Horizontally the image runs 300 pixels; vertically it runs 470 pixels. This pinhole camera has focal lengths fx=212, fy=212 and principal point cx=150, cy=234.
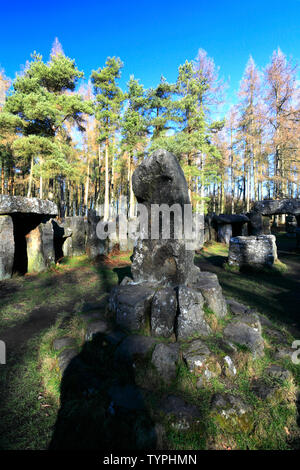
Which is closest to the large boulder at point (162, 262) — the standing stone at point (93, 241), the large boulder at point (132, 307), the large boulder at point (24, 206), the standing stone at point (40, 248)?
the large boulder at point (132, 307)

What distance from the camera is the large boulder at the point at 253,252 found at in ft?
23.9

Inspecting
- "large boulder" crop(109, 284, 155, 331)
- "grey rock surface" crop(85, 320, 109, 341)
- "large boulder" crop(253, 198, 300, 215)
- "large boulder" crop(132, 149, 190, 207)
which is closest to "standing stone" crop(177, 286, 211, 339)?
"large boulder" crop(109, 284, 155, 331)

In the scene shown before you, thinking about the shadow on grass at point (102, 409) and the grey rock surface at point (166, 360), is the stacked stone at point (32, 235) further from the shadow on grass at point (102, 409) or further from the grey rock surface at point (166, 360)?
the grey rock surface at point (166, 360)

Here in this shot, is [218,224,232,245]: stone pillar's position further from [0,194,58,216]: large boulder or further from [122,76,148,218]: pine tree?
[0,194,58,216]: large boulder

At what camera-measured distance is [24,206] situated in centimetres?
614

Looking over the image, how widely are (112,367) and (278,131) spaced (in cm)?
1893

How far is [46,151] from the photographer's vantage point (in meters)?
13.1

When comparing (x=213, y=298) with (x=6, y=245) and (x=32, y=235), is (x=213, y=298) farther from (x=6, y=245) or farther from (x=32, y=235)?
(x=32, y=235)

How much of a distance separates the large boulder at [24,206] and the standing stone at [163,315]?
5.22 metres

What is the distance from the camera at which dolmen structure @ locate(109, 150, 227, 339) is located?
9.00 feet

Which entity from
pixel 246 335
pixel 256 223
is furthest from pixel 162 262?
pixel 256 223

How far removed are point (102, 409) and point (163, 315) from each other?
1.15 meters

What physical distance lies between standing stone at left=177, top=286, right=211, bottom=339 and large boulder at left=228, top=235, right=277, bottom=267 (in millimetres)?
5250
